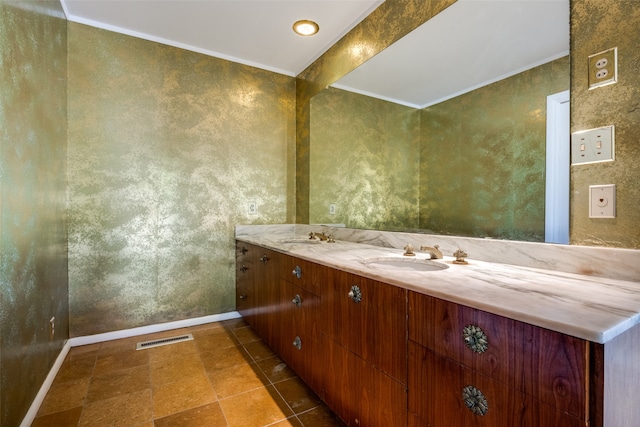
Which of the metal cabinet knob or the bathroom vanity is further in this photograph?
the metal cabinet knob

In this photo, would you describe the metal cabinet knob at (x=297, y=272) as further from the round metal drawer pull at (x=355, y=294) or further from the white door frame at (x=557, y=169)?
the white door frame at (x=557, y=169)

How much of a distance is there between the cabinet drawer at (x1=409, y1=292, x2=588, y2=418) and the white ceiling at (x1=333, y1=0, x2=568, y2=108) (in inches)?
44.1

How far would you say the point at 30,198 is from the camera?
143cm

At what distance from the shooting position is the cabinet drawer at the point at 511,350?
1.92 ft

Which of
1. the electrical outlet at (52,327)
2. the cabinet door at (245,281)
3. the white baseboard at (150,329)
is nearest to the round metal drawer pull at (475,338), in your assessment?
the cabinet door at (245,281)

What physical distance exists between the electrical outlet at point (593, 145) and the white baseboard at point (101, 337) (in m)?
2.61

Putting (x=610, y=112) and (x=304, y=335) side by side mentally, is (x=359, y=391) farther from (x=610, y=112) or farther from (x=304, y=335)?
(x=610, y=112)

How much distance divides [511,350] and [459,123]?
50.2 inches

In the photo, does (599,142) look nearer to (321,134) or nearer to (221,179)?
(321,134)

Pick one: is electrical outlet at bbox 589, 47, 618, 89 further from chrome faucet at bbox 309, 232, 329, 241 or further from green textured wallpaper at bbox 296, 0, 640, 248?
chrome faucet at bbox 309, 232, 329, 241

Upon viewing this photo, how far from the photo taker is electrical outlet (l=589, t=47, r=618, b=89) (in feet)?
3.27

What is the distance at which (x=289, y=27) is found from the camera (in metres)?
2.21

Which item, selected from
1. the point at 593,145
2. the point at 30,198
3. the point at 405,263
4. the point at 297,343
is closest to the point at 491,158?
the point at 593,145

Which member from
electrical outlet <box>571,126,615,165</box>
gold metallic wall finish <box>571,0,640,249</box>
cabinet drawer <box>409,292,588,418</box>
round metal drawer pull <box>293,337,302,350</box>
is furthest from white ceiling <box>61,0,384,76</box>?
round metal drawer pull <box>293,337,302,350</box>
